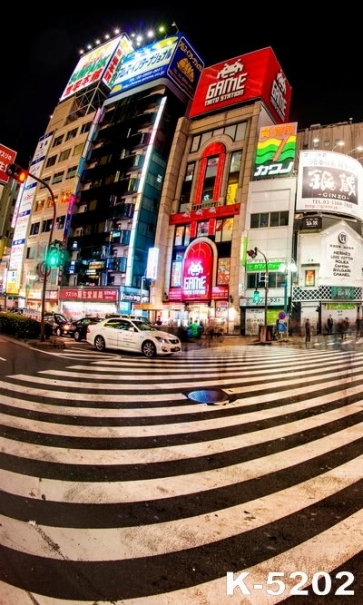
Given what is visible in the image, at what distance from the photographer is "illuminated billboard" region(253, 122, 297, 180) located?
3403 cm

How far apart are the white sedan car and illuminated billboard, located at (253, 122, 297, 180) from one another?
27.4 meters

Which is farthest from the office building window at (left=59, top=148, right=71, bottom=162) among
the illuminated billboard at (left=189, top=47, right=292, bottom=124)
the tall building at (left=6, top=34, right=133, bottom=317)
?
the illuminated billboard at (left=189, top=47, right=292, bottom=124)

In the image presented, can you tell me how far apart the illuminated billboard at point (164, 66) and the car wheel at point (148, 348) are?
43.5 meters

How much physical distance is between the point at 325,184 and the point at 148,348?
91.3 feet

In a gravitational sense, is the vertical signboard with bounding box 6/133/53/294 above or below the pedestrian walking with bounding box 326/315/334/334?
above

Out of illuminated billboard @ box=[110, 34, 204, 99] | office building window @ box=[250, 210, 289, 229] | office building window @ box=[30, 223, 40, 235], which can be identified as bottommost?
office building window @ box=[250, 210, 289, 229]

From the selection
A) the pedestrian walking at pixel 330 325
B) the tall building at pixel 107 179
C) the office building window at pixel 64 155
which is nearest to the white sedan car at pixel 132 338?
the pedestrian walking at pixel 330 325

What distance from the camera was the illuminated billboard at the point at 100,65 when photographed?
51.0m

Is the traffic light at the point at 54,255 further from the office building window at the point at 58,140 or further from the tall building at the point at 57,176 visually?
the office building window at the point at 58,140

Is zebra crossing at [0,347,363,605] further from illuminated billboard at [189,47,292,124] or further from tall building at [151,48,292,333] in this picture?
illuminated billboard at [189,47,292,124]

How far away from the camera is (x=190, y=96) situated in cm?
4722

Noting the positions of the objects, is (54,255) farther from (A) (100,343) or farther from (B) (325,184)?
(B) (325,184)

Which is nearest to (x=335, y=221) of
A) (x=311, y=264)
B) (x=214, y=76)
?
(x=311, y=264)

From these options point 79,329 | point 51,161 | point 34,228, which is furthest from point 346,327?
point 51,161
